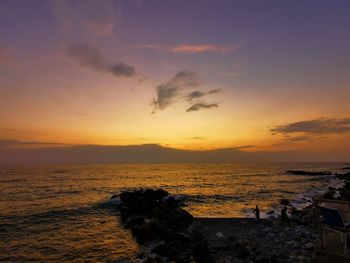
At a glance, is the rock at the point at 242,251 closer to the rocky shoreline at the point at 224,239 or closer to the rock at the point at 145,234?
the rocky shoreline at the point at 224,239

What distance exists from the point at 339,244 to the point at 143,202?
24755 millimetres

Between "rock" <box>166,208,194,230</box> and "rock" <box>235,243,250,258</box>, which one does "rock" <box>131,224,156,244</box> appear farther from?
"rock" <box>235,243,250,258</box>

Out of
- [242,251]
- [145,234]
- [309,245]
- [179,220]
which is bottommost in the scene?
[145,234]

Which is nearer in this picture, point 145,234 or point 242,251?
point 242,251

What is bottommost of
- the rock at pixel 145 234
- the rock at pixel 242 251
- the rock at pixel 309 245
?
the rock at pixel 145 234

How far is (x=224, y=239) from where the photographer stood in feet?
58.6

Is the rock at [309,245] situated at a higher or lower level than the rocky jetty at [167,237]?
higher

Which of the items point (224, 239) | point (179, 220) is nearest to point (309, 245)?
point (224, 239)

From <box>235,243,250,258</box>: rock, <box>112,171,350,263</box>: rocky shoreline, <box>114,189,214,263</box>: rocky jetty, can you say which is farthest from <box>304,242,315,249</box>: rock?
<box>114,189,214,263</box>: rocky jetty

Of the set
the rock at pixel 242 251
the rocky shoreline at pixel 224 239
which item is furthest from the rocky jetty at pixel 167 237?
the rock at pixel 242 251

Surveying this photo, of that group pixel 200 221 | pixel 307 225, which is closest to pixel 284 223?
pixel 307 225

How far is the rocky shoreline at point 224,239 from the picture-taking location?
560 inches

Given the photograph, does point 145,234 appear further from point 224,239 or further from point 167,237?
point 224,239

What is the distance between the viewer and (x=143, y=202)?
32562mm
